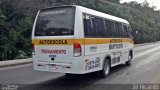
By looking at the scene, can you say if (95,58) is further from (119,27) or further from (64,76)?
(119,27)

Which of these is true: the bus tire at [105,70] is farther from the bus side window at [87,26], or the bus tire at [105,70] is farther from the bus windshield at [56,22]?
the bus windshield at [56,22]

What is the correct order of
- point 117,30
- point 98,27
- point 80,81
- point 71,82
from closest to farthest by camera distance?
point 71,82 < point 80,81 < point 98,27 < point 117,30

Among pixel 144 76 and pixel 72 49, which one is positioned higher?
pixel 72 49

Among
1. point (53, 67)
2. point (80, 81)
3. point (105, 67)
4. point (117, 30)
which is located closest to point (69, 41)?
point (53, 67)

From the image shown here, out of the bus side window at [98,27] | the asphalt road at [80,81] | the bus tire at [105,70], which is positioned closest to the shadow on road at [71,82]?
the asphalt road at [80,81]

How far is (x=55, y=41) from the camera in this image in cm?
1052

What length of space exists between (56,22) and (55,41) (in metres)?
0.72

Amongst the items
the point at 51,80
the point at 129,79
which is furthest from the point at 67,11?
the point at 129,79

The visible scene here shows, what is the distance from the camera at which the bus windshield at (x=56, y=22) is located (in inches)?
412

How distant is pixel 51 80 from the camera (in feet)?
38.3

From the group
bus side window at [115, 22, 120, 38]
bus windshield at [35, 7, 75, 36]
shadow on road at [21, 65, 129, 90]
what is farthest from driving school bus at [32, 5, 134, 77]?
bus side window at [115, 22, 120, 38]

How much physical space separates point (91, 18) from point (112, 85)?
2.62 meters

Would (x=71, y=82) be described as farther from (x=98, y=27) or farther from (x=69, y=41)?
(x=98, y=27)

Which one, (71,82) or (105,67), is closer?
(71,82)
